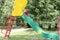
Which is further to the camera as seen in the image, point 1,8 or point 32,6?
point 1,8

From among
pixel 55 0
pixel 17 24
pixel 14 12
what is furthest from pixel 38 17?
pixel 14 12

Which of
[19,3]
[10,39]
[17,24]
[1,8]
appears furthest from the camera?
[17,24]

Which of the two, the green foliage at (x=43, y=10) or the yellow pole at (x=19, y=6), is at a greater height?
the yellow pole at (x=19, y=6)

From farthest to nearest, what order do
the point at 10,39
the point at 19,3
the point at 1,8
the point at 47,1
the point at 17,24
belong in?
the point at 17,24, the point at 1,8, the point at 47,1, the point at 10,39, the point at 19,3

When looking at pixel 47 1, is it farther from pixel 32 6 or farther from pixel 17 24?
pixel 17 24

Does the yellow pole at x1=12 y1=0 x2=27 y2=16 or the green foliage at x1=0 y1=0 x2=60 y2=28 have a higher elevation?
the yellow pole at x1=12 y1=0 x2=27 y2=16

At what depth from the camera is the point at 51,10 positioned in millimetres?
9750

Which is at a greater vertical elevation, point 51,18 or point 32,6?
point 32,6

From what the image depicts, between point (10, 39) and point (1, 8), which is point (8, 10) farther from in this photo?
point (10, 39)

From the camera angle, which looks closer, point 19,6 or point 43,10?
point 19,6

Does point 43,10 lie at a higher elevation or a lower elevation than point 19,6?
lower

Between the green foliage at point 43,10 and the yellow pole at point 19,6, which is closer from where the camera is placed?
the yellow pole at point 19,6

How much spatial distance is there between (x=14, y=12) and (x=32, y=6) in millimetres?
5545

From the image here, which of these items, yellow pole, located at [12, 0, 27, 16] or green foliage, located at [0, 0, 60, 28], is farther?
green foliage, located at [0, 0, 60, 28]
